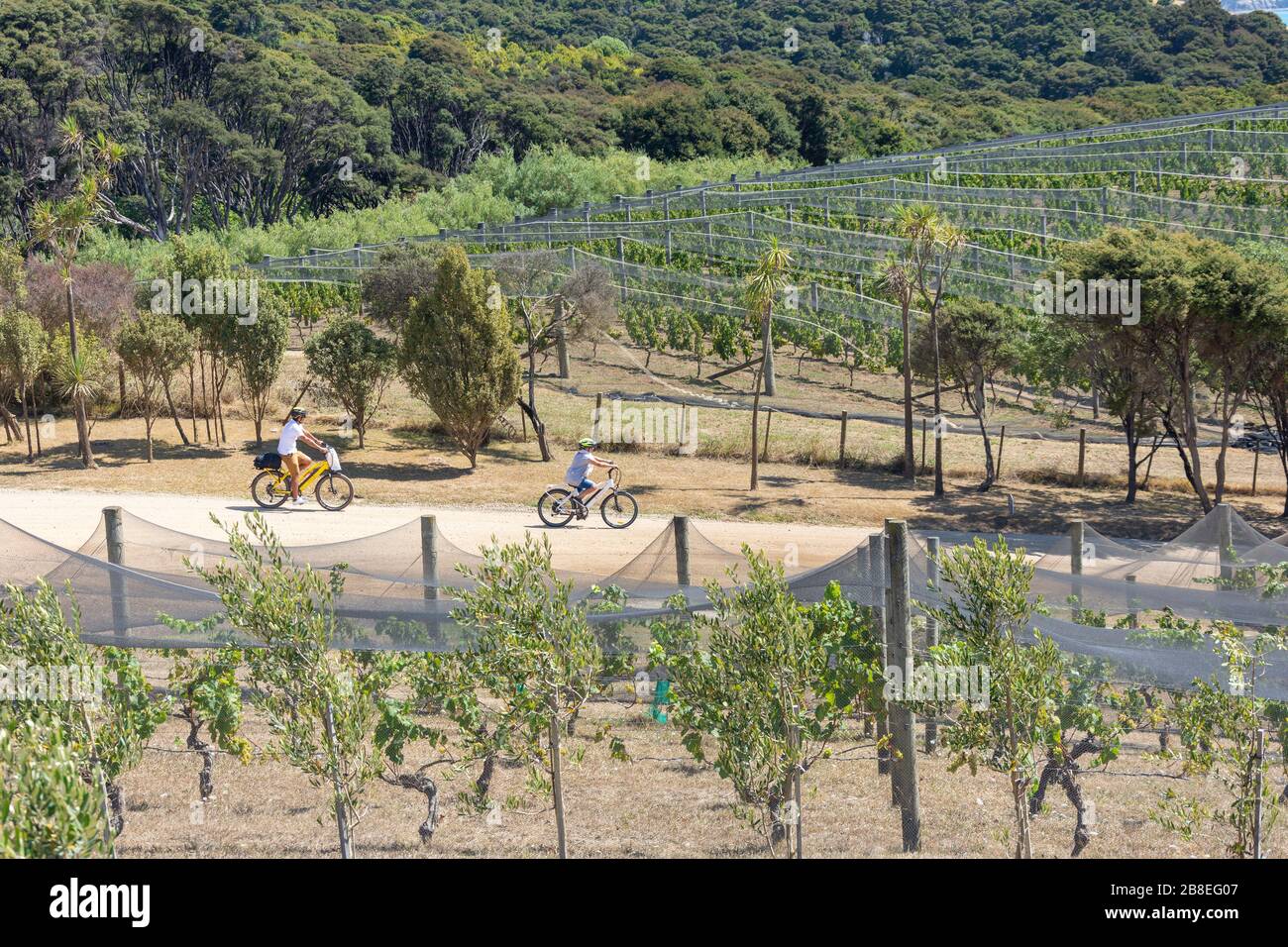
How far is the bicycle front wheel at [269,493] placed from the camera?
19.8 meters

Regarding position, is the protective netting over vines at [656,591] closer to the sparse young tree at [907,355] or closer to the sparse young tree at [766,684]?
the sparse young tree at [766,684]

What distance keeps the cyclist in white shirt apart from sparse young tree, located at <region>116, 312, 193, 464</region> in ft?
15.1

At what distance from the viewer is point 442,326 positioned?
23.3m

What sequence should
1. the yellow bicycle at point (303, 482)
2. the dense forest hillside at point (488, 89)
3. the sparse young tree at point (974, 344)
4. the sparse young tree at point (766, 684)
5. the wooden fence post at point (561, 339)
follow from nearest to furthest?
the sparse young tree at point (766, 684) → the yellow bicycle at point (303, 482) → the sparse young tree at point (974, 344) → the wooden fence post at point (561, 339) → the dense forest hillside at point (488, 89)

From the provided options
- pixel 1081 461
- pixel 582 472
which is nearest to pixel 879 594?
pixel 582 472

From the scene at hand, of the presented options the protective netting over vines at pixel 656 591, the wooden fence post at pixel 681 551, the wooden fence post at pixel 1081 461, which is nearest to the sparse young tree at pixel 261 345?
the protective netting over vines at pixel 656 591

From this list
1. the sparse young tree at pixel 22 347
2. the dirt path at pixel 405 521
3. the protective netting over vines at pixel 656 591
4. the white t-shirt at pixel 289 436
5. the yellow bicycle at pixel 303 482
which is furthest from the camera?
the sparse young tree at pixel 22 347

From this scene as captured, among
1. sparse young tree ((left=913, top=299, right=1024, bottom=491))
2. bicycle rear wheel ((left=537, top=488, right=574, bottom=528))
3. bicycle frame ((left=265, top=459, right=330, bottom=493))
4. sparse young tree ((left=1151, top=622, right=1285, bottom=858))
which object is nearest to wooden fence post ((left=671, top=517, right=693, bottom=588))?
sparse young tree ((left=1151, top=622, right=1285, bottom=858))

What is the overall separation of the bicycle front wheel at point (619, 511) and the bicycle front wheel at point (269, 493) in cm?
479

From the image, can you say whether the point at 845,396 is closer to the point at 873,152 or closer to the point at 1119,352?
the point at 1119,352

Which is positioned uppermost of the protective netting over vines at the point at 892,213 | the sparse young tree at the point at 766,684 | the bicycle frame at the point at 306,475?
the protective netting over vines at the point at 892,213

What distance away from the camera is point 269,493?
65.4 ft

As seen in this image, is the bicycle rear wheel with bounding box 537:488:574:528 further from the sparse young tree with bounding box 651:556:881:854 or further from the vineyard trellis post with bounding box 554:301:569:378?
the vineyard trellis post with bounding box 554:301:569:378

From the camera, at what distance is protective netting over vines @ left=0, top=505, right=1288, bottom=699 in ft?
31.0
